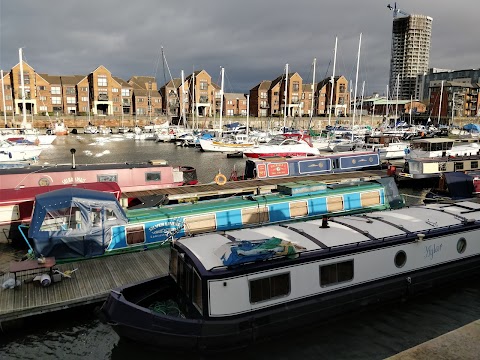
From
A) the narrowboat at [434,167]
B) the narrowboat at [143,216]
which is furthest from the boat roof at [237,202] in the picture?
the narrowboat at [434,167]

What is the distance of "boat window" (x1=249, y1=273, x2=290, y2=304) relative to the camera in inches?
429

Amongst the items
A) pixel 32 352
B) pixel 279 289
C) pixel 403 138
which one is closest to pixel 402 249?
pixel 279 289

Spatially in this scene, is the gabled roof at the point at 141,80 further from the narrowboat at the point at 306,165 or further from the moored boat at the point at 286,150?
the narrowboat at the point at 306,165

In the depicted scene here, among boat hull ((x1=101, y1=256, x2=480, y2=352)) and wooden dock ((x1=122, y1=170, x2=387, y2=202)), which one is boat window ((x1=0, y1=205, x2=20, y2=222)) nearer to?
wooden dock ((x1=122, y1=170, x2=387, y2=202))

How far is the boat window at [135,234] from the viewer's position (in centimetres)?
1607

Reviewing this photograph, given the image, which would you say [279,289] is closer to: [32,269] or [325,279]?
[325,279]

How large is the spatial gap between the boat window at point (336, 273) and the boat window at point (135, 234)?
7.96 meters

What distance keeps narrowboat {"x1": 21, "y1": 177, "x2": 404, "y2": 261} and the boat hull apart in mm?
4271

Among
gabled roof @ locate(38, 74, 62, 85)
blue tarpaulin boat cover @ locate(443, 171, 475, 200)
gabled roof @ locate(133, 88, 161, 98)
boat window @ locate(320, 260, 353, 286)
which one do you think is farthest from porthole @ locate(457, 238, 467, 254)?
gabled roof @ locate(38, 74, 62, 85)

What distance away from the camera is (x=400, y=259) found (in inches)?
534

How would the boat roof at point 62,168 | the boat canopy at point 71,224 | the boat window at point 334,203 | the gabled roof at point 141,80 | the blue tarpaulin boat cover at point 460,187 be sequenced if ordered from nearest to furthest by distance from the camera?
the boat canopy at point 71,224 < the boat window at point 334,203 < the boat roof at point 62,168 < the blue tarpaulin boat cover at point 460,187 < the gabled roof at point 141,80

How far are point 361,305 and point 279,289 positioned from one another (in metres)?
3.26

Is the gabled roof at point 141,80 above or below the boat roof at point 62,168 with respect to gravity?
above

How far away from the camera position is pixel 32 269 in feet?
42.2
